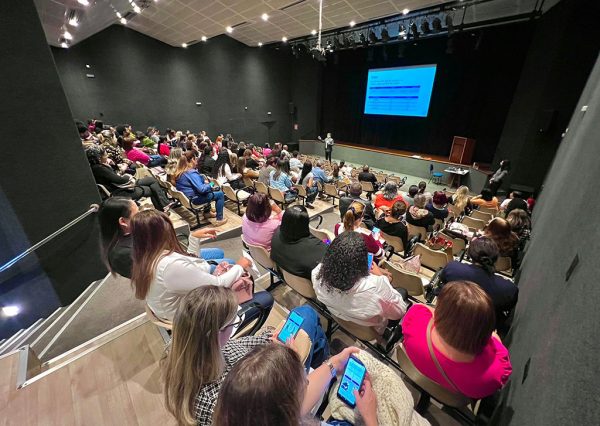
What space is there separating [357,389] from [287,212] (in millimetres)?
1302

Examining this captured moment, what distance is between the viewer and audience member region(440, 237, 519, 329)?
178cm

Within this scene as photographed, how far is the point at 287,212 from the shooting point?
6.70ft

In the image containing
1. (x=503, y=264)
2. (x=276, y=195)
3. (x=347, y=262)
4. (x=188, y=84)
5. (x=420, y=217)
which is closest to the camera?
(x=347, y=262)

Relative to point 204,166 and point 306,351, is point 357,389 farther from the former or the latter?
point 204,166

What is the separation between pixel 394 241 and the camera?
10.6 ft

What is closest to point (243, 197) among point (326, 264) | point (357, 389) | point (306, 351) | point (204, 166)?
point (204, 166)

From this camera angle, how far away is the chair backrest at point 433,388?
133cm

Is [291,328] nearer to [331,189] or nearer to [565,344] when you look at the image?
[565,344]

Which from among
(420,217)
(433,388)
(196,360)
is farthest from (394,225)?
(196,360)

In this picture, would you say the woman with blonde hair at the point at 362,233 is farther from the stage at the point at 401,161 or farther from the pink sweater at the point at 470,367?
the stage at the point at 401,161

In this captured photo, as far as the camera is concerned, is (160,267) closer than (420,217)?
Yes

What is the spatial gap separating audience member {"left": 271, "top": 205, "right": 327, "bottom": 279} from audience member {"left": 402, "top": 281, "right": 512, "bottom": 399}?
938mm

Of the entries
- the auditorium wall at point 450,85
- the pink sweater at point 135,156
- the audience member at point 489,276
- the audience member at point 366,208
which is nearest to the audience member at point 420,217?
the audience member at point 366,208

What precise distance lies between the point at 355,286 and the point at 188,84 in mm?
12241
